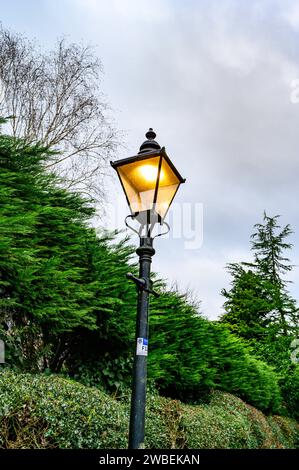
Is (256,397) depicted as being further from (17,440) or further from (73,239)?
(17,440)

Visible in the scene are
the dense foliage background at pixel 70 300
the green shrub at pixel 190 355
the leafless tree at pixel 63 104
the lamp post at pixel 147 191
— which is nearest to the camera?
the lamp post at pixel 147 191

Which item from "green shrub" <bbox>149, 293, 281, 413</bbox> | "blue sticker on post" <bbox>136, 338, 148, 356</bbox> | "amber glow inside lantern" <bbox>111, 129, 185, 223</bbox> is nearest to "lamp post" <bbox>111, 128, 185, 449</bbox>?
"amber glow inside lantern" <bbox>111, 129, 185, 223</bbox>

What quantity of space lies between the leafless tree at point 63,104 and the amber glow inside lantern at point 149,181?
29.8 feet

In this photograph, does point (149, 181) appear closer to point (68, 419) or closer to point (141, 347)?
point (141, 347)

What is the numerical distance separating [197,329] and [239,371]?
356 centimetres

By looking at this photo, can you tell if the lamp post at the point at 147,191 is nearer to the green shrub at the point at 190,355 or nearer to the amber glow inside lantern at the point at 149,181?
the amber glow inside lantern at the point at 149,181

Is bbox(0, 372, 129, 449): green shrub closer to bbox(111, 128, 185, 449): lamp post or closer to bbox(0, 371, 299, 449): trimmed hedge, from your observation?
bbox(0, 371, 299, 449): trimmed hedge

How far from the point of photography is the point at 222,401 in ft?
30.0

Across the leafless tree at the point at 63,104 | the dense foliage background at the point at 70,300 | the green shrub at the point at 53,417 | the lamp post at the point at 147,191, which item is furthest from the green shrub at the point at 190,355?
the leafless tree at the point at 63,104

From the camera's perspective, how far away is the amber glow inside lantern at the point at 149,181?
271 cm

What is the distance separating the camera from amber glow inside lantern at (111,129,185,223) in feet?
8.90

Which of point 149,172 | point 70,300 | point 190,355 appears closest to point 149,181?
point 149,172

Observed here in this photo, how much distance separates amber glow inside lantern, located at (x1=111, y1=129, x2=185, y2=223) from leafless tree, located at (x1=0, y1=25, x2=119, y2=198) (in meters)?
9.08

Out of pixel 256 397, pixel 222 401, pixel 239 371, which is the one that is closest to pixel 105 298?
pixel 222 401
